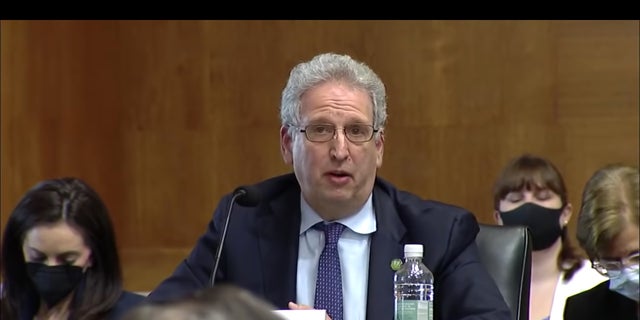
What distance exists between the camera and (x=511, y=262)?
3.04 meters

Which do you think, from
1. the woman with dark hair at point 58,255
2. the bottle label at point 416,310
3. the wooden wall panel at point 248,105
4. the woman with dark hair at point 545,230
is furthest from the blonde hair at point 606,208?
the wooden wall panel at point 248,105

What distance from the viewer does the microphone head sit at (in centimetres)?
284

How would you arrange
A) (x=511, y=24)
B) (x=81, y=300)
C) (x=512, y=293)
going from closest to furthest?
(x=512, y=293) < (x=81, y=300) < (x=511, y=24)

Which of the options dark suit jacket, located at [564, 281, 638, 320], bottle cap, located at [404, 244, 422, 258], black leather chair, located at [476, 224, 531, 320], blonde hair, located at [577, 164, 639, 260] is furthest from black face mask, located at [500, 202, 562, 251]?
bottle cap, located at [404, 244, 422, 258]

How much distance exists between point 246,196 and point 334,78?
1.44 ft

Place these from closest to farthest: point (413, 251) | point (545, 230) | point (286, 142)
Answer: point (413, 251) → point (286, 142) → point (545, 230)

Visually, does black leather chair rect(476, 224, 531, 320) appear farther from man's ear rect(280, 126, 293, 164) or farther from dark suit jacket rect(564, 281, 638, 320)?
man's ear rect(280, 126, 293, 164)

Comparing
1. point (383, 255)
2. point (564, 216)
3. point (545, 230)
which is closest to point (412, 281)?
point (383, 255)

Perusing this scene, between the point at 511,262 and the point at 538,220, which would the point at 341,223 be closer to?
the point at 511,262

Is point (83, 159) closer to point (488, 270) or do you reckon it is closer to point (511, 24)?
point (511, 24)

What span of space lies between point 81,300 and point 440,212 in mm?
1233

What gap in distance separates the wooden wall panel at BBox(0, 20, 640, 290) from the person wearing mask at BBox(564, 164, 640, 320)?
8.45ft

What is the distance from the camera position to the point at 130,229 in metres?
6.15
